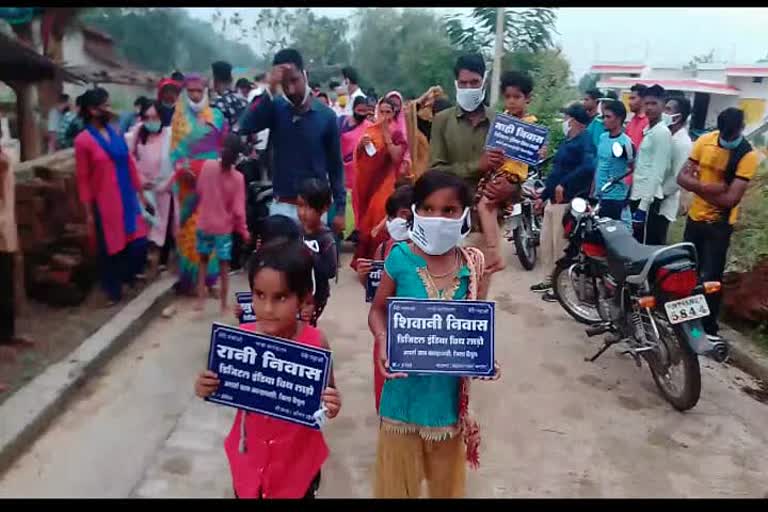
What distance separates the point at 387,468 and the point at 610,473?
1523 mm

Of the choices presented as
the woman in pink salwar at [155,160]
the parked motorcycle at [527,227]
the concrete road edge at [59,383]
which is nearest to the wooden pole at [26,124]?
the woman in pink salwar at [155,160]

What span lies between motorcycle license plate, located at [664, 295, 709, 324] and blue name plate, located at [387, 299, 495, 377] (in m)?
2.29

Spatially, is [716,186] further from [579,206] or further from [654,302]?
[654,302]

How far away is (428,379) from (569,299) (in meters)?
3.73

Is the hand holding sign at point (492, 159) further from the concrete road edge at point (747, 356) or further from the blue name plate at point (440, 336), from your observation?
the concrete road edge at point (747, 356)

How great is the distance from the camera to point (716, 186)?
5109 mm

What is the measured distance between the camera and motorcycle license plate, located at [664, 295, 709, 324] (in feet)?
13.9

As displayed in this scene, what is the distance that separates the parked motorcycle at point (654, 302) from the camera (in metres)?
4.25

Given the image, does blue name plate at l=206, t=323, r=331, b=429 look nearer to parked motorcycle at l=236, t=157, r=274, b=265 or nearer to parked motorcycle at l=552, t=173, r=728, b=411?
parked motorcycle at l=552, t=173, r=728, b=411

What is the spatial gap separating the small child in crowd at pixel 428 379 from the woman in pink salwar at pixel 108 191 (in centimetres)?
361

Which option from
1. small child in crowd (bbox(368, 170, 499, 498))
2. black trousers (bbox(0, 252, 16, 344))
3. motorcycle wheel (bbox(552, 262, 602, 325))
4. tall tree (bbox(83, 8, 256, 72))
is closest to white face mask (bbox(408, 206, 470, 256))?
small child in crowd (bbox(368, 170, 499, 498))

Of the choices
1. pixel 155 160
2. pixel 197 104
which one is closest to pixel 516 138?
pixel 197 104

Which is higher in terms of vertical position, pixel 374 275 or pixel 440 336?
pixel 440 336
